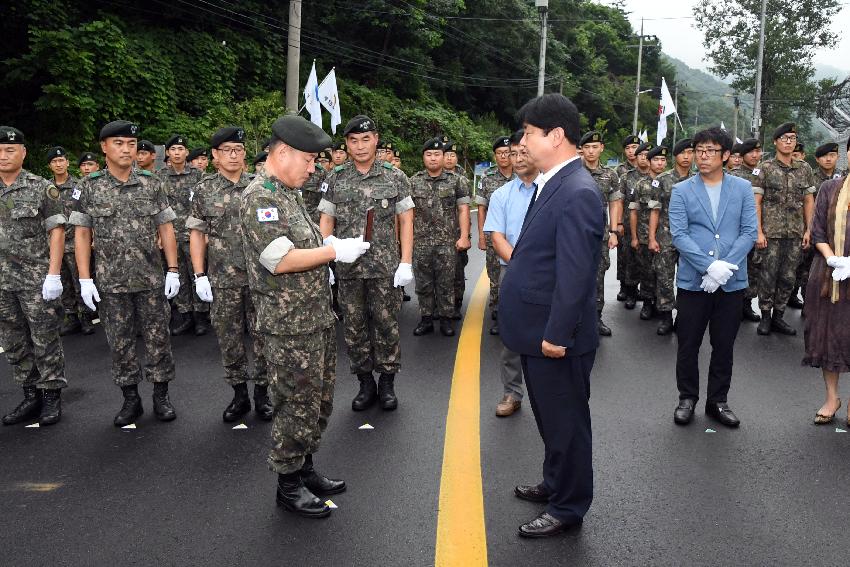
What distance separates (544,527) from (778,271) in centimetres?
564

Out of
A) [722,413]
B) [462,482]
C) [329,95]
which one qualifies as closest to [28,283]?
[462,482]

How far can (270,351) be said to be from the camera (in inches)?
137

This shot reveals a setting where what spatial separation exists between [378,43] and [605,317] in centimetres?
2774

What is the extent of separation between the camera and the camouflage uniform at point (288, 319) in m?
3.35

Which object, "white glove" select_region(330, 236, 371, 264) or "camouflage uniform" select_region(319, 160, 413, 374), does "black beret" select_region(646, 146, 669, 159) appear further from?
"white glove" select_region(330, 236, 371, 264)

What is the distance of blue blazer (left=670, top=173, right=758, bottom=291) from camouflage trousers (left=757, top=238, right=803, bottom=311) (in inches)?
118

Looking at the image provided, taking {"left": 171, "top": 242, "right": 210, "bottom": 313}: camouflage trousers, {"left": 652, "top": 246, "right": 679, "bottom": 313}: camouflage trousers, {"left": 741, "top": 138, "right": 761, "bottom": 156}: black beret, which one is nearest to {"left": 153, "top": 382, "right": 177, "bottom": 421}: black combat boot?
{"left": 171, "top": 242, "right": 210, "bottom": 313}: camouflage trousers

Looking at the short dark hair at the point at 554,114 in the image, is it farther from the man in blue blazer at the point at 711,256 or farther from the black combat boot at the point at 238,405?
the black combat boot at the point at 238,405

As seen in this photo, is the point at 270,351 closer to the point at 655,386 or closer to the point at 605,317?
the point at 655,386

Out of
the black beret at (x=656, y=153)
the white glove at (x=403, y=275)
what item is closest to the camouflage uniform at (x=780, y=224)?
the black beret at (x=656, y=153)

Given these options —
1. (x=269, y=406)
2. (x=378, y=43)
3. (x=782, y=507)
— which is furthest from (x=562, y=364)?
(x=378, y=43)

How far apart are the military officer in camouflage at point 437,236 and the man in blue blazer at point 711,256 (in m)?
2.95

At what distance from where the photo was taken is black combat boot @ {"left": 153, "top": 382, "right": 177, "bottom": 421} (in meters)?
4.84

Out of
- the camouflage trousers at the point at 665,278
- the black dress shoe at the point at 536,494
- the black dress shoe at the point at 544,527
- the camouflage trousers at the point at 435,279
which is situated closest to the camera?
the black dress shoe at the point at 544,527
